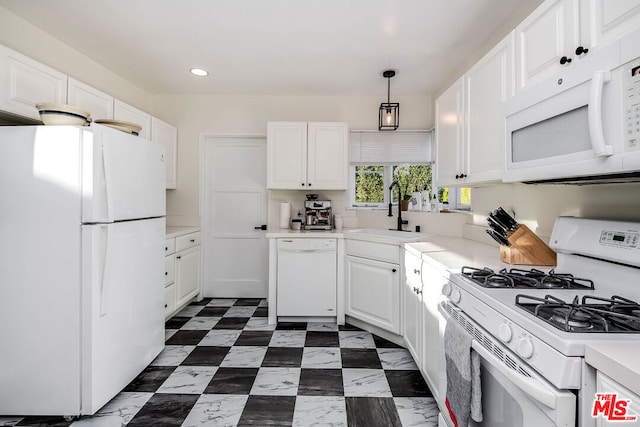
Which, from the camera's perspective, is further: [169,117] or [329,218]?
[169,117]

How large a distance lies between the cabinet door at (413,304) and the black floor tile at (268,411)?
869 millimetres

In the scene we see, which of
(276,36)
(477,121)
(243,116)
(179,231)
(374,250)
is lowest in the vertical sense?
(374,250)

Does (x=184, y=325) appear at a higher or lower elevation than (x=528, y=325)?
lower

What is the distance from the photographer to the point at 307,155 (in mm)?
3375

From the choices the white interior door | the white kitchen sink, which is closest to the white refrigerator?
the white kitchen sink

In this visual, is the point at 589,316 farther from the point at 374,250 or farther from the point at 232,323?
the point at 232,323

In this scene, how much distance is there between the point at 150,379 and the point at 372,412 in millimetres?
1459

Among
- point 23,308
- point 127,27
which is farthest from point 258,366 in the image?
point 127,27

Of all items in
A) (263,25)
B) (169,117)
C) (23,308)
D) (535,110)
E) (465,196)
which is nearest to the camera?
(535,110)

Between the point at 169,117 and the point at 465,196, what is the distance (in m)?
3.39

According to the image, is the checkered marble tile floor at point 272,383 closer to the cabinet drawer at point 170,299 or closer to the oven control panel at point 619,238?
the cabinet drawer at point 170,299

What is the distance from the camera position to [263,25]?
2.25 meters

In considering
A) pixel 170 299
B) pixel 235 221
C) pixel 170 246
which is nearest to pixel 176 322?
pixel 170 299

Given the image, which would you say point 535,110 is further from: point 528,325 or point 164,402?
point 164,402
